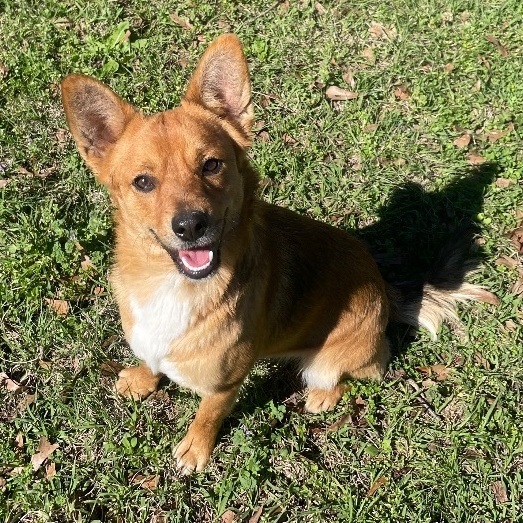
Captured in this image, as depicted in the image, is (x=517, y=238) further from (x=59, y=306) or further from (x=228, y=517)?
(x=59, y=306)

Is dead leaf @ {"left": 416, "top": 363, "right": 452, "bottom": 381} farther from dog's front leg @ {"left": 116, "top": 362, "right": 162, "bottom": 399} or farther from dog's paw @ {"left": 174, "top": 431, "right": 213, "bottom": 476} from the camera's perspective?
dog's front leg @ {"left": 116, "top": 362, "right": 162, "bottom": 399}

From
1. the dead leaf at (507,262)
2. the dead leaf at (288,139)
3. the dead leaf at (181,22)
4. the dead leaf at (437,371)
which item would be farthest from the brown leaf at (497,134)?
the dead leaf at (181,22)

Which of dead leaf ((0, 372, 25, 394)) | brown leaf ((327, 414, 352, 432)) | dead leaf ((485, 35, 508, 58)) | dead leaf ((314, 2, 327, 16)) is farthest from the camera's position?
dead leaf ((314, 2, 327, 16))

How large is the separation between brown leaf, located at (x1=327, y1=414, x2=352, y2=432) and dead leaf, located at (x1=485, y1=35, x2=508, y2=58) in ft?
15.8

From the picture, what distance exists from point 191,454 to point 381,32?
17.7 ft

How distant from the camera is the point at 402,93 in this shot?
6.45 m

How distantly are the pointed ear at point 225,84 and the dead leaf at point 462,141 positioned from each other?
343 cm

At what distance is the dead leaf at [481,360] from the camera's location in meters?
4.98

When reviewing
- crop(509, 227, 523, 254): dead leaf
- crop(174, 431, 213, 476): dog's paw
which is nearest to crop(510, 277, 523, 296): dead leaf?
crop(509, 227, 523, 254): dead leaf

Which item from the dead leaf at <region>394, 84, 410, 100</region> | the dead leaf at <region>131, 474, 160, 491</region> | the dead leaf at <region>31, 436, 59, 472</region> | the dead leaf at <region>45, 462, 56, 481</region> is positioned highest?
the dead leaf at <region>394, 84, 410, 100</region>

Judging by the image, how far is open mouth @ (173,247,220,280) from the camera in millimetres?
3189

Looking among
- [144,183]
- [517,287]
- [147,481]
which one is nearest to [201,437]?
[147,481]

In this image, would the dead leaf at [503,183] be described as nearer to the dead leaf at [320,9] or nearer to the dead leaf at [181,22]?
the dead leaf at [320,9]

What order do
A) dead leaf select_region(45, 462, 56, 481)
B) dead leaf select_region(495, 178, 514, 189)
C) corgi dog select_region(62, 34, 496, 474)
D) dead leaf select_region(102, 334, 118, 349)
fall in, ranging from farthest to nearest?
dead leaf select_region(495, 178, 514, 189) < dead leaf select_region(102, 334, 118, 349) < dead leaf select_region(45, 462, 56, 481) < corgi dog select_region(62, 34, 496, 474)
